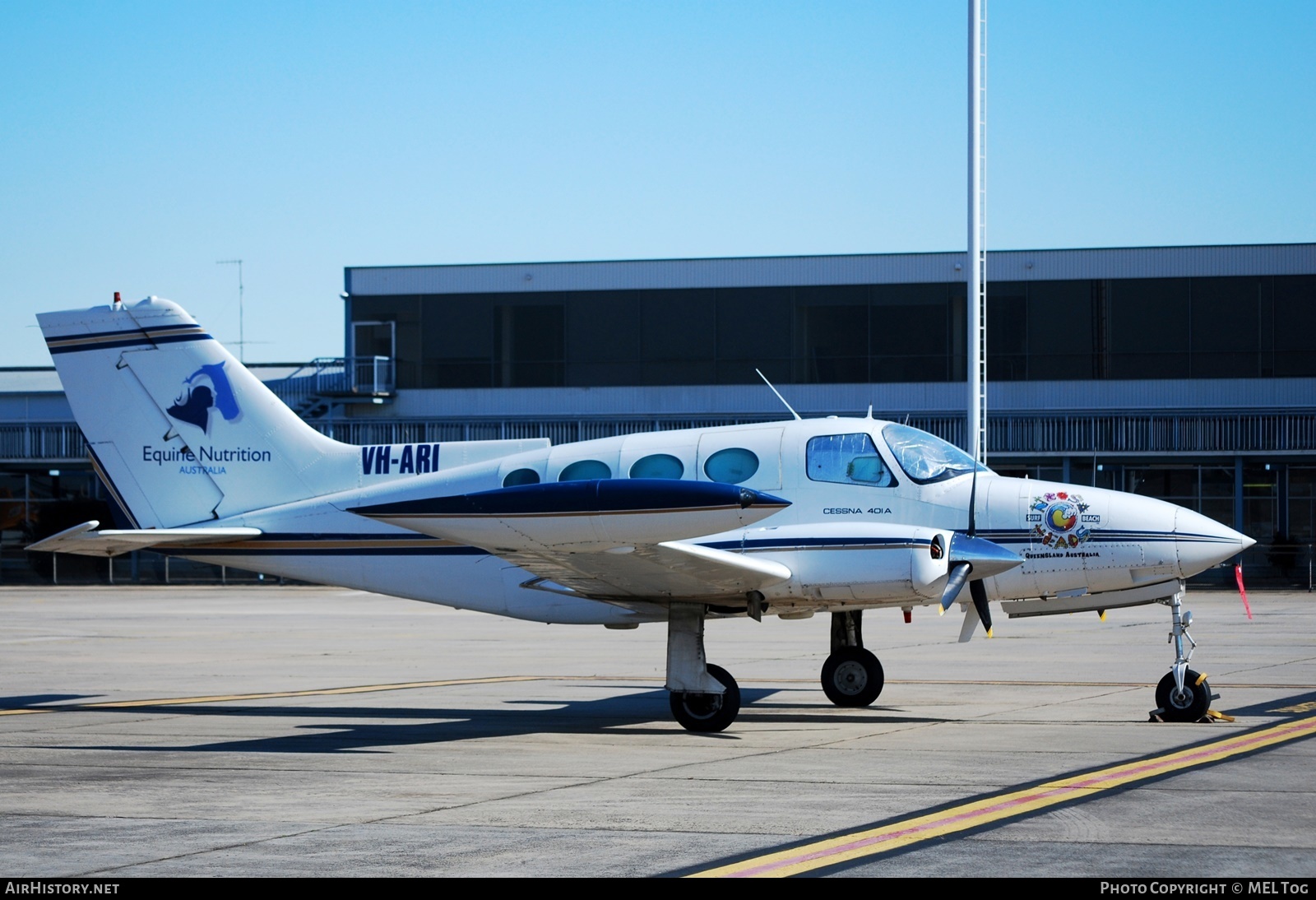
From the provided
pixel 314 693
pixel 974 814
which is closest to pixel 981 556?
pixel 974 814

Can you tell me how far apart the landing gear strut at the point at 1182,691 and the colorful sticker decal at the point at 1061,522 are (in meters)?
1.08

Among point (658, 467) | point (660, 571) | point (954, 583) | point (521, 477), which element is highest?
point (658, 467)

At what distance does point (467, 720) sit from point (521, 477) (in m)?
2.46

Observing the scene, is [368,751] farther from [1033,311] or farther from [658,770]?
[1033,311]

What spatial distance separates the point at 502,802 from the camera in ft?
30.8

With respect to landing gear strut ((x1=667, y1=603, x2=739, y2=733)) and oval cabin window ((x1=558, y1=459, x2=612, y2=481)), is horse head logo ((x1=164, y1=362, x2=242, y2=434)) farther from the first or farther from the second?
landing gear strut ((x1=667, y1=603, x2=739, y2=733))

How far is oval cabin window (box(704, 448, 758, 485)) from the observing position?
14148 millimetres

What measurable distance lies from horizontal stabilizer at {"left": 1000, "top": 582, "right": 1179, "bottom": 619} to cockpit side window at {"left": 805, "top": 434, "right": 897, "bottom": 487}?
169 cm

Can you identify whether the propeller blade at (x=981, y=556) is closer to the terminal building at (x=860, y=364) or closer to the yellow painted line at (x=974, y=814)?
the yellow painted line at (x=974, y=814)

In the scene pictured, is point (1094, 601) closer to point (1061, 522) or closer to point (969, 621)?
point (1061, 522)

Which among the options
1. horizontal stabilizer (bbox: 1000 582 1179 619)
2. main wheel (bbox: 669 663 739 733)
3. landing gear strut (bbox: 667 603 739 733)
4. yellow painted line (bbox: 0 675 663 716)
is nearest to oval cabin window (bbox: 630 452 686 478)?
landing gear strut (bbox: 667 603 739 733)

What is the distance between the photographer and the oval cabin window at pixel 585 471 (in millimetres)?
14453

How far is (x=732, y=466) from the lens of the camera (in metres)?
14.2

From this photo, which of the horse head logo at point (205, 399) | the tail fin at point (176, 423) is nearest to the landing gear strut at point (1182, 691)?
the tail fin at point (176, 423)
